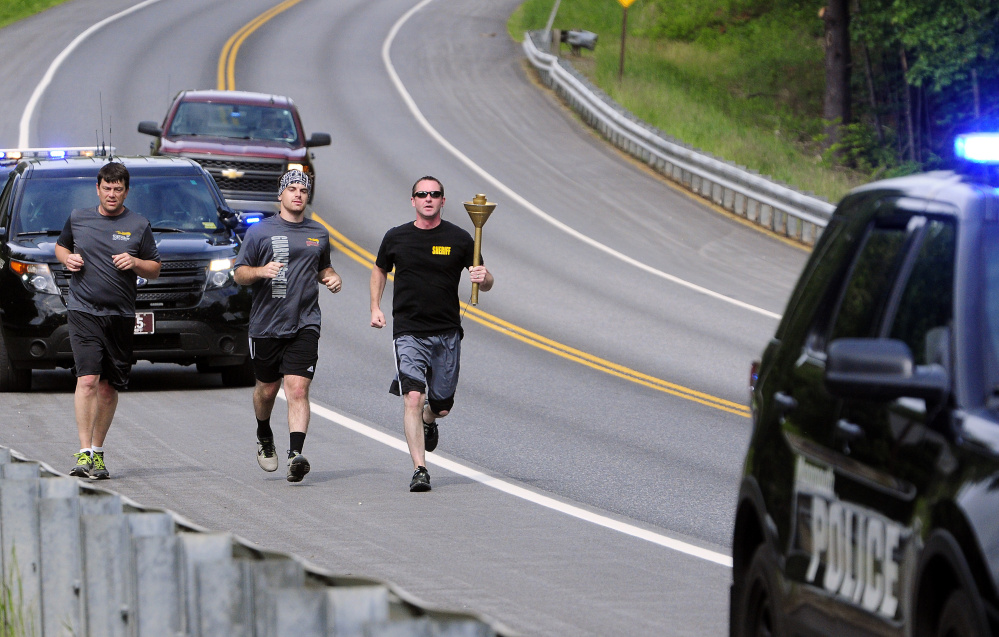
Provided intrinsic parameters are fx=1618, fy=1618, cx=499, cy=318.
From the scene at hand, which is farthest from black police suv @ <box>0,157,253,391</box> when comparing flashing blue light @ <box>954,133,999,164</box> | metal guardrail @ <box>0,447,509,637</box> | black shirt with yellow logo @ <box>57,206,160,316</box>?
flashing blue light @ <box>954,133,999,164</box>

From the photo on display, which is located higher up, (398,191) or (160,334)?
(160,334)

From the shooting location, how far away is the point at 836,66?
3897 centimetres

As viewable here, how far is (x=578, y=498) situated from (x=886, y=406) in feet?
21.0

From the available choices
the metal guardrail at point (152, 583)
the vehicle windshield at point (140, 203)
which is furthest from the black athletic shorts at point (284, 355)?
the vehicle windshield at point (140, 203)

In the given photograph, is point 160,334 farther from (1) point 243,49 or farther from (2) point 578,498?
(1) point 243,49

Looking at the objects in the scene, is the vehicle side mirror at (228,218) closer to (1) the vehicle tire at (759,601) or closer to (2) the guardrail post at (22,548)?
(2) the guardrail post at (22,548)

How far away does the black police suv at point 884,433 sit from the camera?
13.1 feet

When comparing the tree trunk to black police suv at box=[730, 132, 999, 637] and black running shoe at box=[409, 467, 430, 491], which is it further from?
black police suv at box=[730, 132, 999, 637]

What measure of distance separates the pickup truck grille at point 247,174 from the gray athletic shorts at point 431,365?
1226 centimetres

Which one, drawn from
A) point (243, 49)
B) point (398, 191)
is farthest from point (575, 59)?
point (398, 191)

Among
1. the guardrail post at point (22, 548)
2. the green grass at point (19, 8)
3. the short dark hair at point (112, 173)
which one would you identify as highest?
the short dark hair at point (112, 173)

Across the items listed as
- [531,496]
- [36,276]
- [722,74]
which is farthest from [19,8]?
[531,496]

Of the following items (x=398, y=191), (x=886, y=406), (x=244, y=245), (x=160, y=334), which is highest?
(x=886, y=406)

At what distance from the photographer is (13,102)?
3681 centimetres
